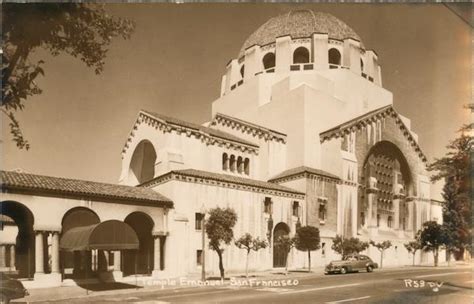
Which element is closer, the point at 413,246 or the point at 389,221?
the point at 413,246

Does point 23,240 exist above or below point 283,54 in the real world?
below

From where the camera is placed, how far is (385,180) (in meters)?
43.6

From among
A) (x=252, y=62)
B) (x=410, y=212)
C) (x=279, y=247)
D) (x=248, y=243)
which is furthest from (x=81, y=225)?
(x=410, y=212)

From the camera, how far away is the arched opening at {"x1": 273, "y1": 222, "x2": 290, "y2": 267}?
108 feet

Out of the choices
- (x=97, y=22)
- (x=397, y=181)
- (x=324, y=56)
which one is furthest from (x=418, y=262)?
(x=97, y=22)

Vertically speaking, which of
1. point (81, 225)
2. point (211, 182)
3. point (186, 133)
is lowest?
point (81, 225)

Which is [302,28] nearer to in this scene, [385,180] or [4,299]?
[385,180]

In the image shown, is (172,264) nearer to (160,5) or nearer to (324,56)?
(160,5)

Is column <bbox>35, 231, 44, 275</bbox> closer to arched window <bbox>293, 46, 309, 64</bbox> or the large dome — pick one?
the large dome

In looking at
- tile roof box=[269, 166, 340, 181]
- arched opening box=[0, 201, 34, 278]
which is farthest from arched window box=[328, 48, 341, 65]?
arched opening box=[0, 201, 34, 278]

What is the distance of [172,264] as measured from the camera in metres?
27.1

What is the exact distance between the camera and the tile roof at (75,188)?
853 inches

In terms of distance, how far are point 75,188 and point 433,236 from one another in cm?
2973

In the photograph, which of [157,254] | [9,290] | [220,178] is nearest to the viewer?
[9,290]
